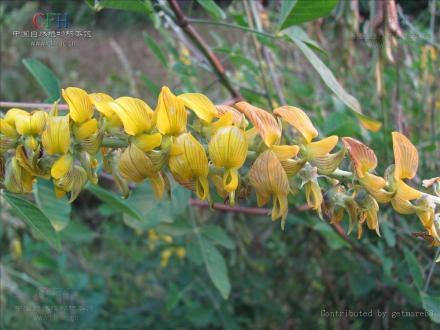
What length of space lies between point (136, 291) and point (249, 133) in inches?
68.8

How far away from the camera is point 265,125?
556mm

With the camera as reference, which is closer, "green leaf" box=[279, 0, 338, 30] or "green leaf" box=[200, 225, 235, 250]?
"green leaf" box=[279, 0, 338, 30]

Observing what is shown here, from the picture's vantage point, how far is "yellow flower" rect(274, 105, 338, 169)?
0.57m

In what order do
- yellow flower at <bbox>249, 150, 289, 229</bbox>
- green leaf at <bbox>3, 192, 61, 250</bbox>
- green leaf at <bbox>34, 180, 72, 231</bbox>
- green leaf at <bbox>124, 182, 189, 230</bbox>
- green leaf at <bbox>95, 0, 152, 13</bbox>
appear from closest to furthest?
yellow flower at <bbox>249, 150, 289, 229</bbox> < green leaf at <bbox>3, 192, 61, 250</bbox> < green leaf at <bbox>95, 0, 152, 13</bbox> < green leaf at <bbox>34, 180, 72, 231</bbox> < green leaf at <bbox>124, 182, 189, 230</bbox>

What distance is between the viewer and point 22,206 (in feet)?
2.47

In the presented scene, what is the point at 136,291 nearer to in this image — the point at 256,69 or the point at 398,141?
the point at 256,69

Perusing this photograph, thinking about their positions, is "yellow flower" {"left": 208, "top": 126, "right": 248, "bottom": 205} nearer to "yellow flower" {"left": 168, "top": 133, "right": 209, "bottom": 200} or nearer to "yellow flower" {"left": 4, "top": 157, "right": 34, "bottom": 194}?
"yellow flower" {"left": 168, "top": 133, "right": 209, "bottom": 200}

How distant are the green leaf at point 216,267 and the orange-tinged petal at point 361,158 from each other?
0.75 meters

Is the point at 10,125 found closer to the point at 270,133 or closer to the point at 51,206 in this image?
the point at 270,133

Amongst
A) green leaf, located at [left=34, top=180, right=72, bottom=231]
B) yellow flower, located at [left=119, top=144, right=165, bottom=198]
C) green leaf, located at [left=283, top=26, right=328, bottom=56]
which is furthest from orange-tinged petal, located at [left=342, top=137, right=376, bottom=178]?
green leaf, located at [left=34, top=180, right=72, bottom=231]

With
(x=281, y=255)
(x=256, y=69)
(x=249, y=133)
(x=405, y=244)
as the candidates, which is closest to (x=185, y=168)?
(x=249, y=133)

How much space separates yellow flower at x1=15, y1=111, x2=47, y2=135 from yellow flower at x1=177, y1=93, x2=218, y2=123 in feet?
0.53

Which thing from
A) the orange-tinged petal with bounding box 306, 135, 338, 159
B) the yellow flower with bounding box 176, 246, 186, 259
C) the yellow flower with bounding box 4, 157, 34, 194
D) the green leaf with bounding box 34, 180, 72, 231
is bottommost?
the yellow flower with bounding box 176, 246, 186, 259

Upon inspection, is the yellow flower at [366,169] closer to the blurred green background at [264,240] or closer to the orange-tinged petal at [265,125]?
the orange-tinged petal at [265,125]
